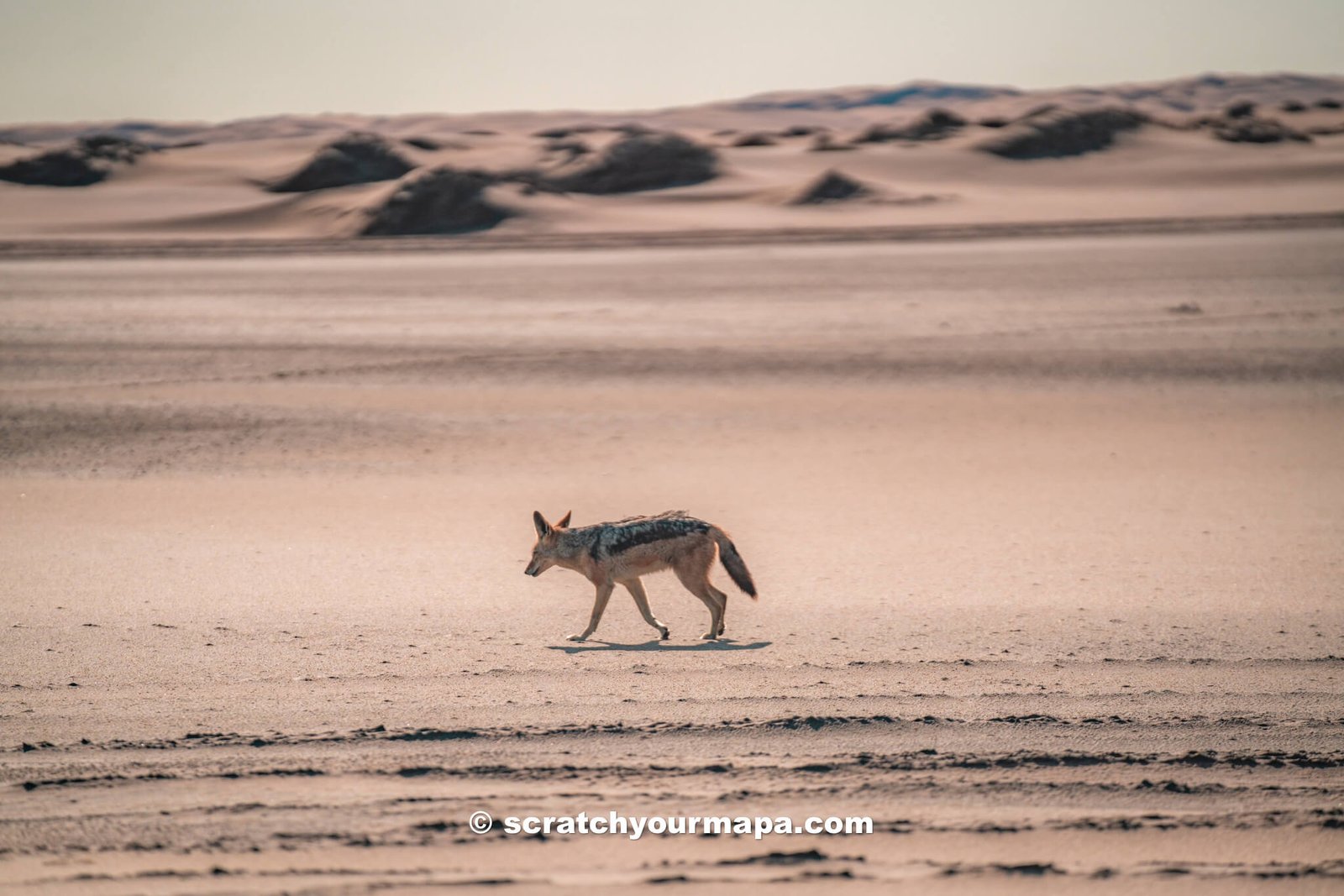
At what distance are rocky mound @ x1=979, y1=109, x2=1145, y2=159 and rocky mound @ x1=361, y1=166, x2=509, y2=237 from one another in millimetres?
20760

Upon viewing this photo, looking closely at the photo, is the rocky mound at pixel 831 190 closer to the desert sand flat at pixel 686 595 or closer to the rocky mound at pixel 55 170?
the desert sand flat at pixel 686 595

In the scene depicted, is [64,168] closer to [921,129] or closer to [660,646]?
[921,129]

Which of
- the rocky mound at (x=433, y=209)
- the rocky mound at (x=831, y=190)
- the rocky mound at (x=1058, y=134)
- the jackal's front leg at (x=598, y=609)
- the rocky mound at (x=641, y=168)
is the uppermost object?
the rocky mound at (x=1058, y=134)

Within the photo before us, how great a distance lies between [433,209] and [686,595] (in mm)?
23001

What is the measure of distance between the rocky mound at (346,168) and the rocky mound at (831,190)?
13.5 m

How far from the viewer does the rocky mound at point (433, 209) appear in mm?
29656

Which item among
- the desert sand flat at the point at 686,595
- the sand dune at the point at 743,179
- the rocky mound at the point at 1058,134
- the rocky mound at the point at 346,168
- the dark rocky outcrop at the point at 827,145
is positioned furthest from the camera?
the dark rocky outcrop at the point at 827,145

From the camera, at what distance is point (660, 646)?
736cm

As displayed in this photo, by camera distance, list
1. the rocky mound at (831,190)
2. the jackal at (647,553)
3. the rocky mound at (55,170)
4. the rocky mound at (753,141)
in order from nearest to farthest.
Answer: the jackal at (647,553) < the rocky mound at (831,190) < the rocky mound at (55,170) < the rocky mound at (753,141)

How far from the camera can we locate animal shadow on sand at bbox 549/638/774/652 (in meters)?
7.21

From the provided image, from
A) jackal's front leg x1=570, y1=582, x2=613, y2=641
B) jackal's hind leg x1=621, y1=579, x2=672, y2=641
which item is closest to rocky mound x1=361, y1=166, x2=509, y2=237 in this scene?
jackal's hind leg x1=621, y1=579, x2=672, y2=641

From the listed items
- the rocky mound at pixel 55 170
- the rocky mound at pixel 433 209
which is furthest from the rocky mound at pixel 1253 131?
the rocky mound at pixel 55 170

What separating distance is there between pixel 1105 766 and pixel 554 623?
354 centimetres

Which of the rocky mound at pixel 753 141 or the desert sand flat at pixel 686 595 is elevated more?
the rocky mound at pixel 753 141
